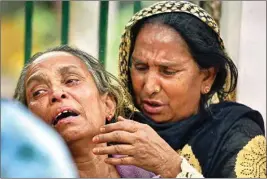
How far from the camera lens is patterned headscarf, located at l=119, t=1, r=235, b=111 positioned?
170 cm

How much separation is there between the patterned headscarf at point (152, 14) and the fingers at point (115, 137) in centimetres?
42

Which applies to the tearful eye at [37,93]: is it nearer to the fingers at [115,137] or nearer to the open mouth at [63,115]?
the open mouth at [63,115]

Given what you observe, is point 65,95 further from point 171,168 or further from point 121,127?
point 171,168

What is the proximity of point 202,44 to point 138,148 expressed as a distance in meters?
0.55

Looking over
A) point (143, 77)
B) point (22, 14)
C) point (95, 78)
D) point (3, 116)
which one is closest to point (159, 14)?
point (143, 77)

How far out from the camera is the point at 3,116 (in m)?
0.41

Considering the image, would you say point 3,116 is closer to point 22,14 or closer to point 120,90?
point 120,90

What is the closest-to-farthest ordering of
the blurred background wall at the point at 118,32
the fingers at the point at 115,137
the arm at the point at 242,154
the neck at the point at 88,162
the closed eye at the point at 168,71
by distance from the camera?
the fingers at the point at 115,137 < the neck at the point at 88,162 < the arm at the point at 242,154 < the closed eye at the point at 168,71 < the blurred background wall at the point at 118,32

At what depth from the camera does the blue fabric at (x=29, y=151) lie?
0.38 meters

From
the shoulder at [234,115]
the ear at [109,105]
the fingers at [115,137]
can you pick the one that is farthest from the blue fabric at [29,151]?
the shoulder at [234,115]

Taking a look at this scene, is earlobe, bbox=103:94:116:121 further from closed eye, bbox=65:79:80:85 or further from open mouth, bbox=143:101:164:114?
open mouth, bbox=143:101:164:114

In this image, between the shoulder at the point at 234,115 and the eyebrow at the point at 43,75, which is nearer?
the eyebrow at the point at 43,75

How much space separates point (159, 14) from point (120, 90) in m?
0.31

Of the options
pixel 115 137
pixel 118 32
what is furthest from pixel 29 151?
pixel 118 32
